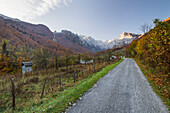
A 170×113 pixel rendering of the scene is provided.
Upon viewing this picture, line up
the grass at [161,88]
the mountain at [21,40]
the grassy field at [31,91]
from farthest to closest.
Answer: the mountain at [21,40]
the grassy field at [31,91]
the grass at [161,88]

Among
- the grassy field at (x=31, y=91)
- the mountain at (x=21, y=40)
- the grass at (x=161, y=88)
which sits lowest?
the grassy field at (x=31, y=91)

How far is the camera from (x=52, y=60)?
3609 centimetres

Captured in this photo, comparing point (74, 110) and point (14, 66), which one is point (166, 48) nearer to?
point (74, 110)

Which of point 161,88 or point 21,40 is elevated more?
point 21,40

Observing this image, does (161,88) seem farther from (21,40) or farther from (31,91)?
(21,40)

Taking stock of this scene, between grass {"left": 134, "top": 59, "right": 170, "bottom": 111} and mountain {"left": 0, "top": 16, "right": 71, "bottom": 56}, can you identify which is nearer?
grass {"left": 134, "top": 59, "right": 170, "bottom": 111}

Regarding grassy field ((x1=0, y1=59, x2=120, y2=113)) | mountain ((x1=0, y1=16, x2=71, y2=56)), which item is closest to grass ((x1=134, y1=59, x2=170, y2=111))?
grassy field ((x1=0, y1=59, x2=120, y2=113))

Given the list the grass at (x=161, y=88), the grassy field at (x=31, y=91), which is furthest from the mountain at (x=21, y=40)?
the grass at (x=161, y=88)

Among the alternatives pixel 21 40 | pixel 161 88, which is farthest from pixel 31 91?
pixel 21 40

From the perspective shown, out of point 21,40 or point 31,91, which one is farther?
point 21,40

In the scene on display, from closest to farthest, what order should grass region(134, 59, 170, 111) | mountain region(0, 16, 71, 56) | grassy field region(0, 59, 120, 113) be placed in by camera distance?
grass region(134, 59, 170, 111) < grassy field region(0, 59, 120, 113) < mountain region(0, 16, 71, 56)

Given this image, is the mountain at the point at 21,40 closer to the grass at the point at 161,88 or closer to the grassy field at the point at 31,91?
the grassy field at the point at 31,91

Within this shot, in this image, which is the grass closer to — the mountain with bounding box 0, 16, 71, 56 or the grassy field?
the grassy field

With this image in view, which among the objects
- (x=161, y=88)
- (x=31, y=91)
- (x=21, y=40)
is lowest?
(x=31, y=91)
